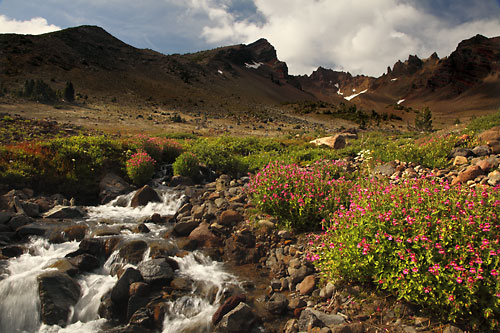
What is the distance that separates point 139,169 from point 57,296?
A: 688 centimetres

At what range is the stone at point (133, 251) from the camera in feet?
20.6

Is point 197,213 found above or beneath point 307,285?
above

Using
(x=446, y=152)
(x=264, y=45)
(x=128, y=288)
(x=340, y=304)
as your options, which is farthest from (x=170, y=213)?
(x=264, y=45)

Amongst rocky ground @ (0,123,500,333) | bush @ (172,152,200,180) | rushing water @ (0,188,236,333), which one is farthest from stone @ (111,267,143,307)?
bush @ (172,152,200,180)

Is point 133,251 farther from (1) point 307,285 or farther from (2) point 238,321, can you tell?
(1) point 307,285

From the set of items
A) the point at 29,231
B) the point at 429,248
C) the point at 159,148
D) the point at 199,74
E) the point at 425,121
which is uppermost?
the point at 199,74

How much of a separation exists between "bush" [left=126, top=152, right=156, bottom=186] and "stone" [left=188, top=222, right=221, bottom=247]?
5.24 meters

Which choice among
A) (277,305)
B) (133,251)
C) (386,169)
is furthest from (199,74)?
(277,305)

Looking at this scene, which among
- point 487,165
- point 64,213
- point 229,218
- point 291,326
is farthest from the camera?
point 64,213

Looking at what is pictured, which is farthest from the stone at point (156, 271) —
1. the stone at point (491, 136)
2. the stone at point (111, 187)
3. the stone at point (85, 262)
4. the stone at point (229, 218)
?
the stone at point (491, 136)

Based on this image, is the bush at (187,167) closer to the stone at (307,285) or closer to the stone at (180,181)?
the stone at (180,181)

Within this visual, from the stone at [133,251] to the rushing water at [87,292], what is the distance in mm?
151

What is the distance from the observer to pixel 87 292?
17.5 ft

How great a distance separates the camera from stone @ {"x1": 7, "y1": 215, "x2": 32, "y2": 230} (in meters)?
7.20
